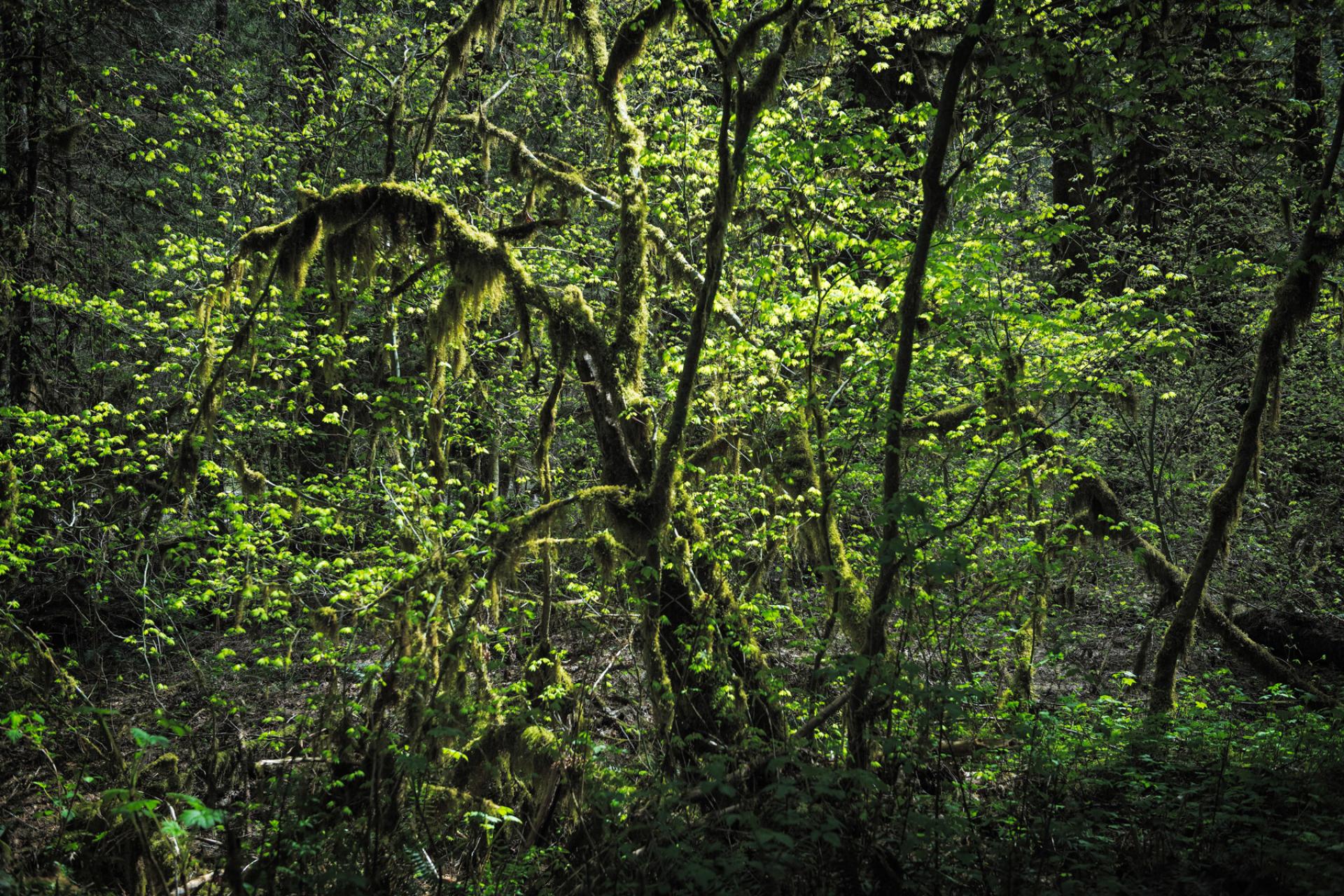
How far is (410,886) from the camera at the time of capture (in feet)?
16.5

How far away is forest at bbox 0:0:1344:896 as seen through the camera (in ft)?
15.7

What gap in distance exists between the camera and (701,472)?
26.7 ft

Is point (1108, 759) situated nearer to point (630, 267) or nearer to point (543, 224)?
point (630, 267)

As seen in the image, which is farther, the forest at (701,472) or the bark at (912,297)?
the bark at (912,297)

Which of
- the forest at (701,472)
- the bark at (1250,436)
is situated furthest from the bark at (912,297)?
the bark at (1250,436)

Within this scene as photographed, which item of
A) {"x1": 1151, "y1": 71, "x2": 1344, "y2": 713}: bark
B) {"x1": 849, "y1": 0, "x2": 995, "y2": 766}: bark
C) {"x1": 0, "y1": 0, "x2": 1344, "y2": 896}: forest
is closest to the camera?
{"x1": 0, "y1": 0, "x2": 1344, "y2": 896}: forest

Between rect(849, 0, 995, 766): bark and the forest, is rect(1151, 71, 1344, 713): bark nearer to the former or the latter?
the forest

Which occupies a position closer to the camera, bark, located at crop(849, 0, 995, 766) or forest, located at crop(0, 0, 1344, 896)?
forest, located at crop(0, 0, 1344, 896)

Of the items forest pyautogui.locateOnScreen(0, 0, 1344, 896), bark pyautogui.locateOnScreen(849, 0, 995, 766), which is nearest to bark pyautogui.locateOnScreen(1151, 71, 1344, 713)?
forest pyautogui.locateOnScreen(0, 0, 1344, 896)

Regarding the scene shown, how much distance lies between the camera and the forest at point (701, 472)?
4773 mm

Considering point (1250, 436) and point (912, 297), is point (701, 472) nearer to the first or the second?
A: point (912, 297)

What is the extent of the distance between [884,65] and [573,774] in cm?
880

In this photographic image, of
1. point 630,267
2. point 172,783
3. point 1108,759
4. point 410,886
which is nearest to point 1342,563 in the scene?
point 1108,759

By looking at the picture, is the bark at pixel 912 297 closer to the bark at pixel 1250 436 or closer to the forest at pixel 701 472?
A: the forest at pixel 701 472
